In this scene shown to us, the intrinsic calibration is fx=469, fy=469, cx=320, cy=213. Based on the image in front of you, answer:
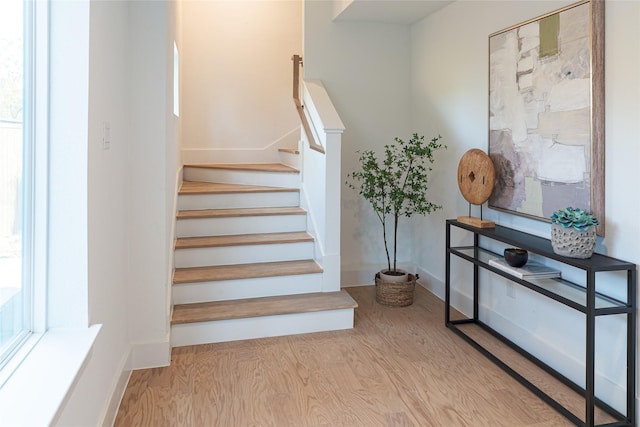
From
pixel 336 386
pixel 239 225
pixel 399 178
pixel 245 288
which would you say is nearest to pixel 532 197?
pixel 399 178

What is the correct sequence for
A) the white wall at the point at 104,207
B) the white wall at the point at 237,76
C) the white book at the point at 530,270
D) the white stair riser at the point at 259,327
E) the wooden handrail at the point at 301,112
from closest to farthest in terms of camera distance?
the white wall at the point at 104,207 → the white book at the point at 530,270 → the white stair riser at the point at 259,327 → the wooden handrail at the point at 301,112 → the white wall at the point at 237,76

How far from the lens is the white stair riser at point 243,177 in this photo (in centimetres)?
415

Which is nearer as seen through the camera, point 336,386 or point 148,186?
point 336,386

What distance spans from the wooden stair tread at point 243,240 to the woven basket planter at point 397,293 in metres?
0.67

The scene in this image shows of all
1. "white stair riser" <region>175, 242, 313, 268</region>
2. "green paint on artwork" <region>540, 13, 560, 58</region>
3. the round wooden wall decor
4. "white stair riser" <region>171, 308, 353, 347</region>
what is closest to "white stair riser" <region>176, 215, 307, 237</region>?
"white stair riser" <region>175, 242, 313, 268</region>

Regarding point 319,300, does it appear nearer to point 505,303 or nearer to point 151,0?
point 505,303

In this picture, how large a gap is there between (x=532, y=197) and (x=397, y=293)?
51.6 inches

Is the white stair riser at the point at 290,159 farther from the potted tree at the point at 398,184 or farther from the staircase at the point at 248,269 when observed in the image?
the potted tree at the point at 398,184

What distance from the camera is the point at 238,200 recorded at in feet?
12.9

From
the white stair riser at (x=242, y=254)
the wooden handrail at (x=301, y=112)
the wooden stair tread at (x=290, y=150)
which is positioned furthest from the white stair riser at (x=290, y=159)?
the white stair riser at (x=242, y=254)

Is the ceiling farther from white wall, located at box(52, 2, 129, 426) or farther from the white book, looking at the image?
the white book

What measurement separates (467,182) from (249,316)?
1.58 metres

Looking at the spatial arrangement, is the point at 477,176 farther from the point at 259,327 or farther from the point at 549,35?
the point at 259,327

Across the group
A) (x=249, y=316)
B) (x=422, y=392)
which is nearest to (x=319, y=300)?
(x=249, y=316)
